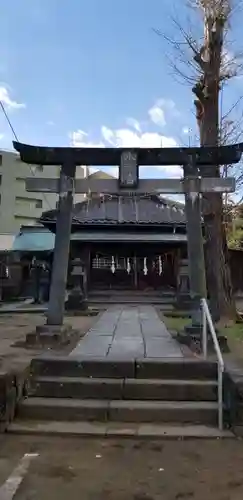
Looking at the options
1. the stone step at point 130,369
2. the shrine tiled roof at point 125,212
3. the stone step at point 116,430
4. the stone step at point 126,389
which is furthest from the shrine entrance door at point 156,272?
the stone step at point 116,430

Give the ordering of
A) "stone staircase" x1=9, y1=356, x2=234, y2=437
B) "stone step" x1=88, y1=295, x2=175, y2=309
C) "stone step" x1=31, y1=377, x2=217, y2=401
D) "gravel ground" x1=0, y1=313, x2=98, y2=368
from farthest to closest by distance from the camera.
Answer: "stone step" x1=88, y1=295, x2=175, y2=309 → "gravel ground" x1=0, y1=313, x2=98, y2=368 → "stone step" x1=31, y1=377, x2=217, y2=401 → "stone staircase" x1=9, y1=356, x2=234, y2=437

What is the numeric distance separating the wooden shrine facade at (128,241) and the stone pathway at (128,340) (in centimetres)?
616

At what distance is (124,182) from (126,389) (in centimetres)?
396

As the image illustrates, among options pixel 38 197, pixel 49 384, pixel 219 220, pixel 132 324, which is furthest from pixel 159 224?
pixel 38 197

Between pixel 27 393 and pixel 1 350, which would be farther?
pixel 1 350

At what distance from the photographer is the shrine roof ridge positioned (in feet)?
26.5

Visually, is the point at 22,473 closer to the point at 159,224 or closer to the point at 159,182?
the point at 159,182

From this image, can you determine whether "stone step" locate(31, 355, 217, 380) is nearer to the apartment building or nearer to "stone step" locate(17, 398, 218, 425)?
"stone step" locate(17, 398, 218, 425)

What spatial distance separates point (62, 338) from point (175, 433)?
10.3ft

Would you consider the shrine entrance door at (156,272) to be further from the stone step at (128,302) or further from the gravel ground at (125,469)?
the gravel ground at (125,469)

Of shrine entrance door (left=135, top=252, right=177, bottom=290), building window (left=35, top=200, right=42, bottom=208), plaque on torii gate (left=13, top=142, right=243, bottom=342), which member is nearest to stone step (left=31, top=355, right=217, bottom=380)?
plaque on torii gate (left=13, top=142, right=243, bottom=342)

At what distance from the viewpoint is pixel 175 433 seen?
15.7 feet

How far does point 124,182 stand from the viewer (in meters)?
8.21

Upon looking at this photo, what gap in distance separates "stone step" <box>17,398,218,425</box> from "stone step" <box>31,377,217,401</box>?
0.20m
